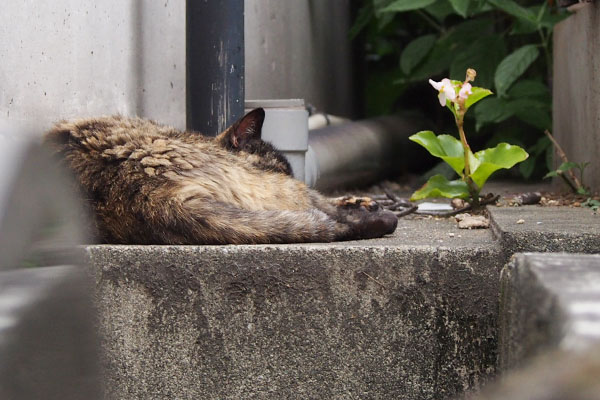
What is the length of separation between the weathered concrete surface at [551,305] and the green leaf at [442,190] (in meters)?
1.38

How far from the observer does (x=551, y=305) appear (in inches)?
34.9

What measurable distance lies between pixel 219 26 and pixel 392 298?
129cm

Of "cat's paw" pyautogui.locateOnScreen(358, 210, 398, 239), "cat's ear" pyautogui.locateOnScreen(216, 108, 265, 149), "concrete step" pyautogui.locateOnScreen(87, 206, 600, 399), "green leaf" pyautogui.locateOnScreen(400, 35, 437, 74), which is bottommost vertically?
"concrete step" pyautogui.locateOnScreen(87, 206, 600, 399)

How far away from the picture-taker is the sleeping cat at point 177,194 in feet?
6.11

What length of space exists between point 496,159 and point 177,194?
1.17m

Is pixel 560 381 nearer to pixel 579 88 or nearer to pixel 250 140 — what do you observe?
pixel 250 140

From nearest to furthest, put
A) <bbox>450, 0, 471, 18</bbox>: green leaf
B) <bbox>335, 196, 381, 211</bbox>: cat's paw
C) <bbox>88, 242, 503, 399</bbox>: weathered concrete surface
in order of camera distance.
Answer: <bbox>88, 242, 503, 399</bbox>: weathered concrete surface → <bbox>335, 196, 381, 211</bbox>: cat's paw → <bbox>450, 0, 471, 18</bbox>: green leaf

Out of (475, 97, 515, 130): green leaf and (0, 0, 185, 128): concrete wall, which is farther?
(475, 97, 515, 130): green leaf

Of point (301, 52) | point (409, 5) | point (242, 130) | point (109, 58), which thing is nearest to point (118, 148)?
point (242, 130)

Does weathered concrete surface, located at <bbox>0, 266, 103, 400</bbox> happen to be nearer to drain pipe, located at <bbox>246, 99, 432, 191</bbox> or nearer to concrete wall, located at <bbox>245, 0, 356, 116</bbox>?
drain pipe, located at <bbox>246, 99, 432, 191</bbox>

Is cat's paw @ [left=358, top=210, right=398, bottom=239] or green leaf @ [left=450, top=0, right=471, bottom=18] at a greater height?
green leaf @ [left=450, top=0, right=471, bottom=18]

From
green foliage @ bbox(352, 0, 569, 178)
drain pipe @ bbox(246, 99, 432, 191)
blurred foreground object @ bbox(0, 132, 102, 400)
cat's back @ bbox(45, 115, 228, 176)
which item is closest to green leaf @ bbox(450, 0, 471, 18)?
green foliage @ bbox(352, 0, 569, 178)

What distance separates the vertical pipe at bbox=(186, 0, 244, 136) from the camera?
2674 mm

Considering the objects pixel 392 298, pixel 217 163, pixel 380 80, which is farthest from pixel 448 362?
pixel 380 80
